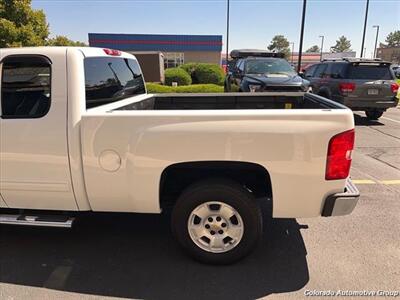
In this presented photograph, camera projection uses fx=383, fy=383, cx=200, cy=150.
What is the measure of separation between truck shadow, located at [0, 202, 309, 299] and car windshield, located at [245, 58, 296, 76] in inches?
316

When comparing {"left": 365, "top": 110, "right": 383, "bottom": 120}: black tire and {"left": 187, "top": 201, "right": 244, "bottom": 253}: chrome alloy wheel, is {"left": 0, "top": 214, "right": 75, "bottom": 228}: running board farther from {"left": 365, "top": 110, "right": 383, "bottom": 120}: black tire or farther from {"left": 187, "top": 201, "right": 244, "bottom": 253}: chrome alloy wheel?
{"left": 365, "top": 110, "right": 383, "bottom": 120}: black tire

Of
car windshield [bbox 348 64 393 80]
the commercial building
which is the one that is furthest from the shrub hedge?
the commercial building

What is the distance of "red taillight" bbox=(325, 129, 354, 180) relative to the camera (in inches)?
117

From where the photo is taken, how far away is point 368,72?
36.5 ft

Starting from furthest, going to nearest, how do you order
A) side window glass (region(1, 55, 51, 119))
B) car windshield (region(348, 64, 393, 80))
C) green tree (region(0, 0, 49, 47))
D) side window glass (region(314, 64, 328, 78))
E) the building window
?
the building window → green tree (region(0, 0, 49, 47)) → side window glass (region(314, 64, 328, 78)) → car windshield (region(348, 64, 393, 80)) → side window glass (region(1, 55, 51, 119))

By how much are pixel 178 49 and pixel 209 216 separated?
50.7m

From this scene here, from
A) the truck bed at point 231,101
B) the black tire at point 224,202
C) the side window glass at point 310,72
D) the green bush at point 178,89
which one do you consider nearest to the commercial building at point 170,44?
the green bush at point 178,89

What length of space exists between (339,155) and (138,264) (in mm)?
1992

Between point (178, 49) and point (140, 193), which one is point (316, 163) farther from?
point (178, 49)

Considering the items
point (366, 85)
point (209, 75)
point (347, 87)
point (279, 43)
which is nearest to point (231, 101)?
point (347, 87)

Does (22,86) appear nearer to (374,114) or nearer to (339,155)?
(339,155)

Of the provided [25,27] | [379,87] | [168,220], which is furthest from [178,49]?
[168,220]

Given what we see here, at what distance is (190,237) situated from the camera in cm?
338

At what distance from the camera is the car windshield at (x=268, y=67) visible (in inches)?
457
